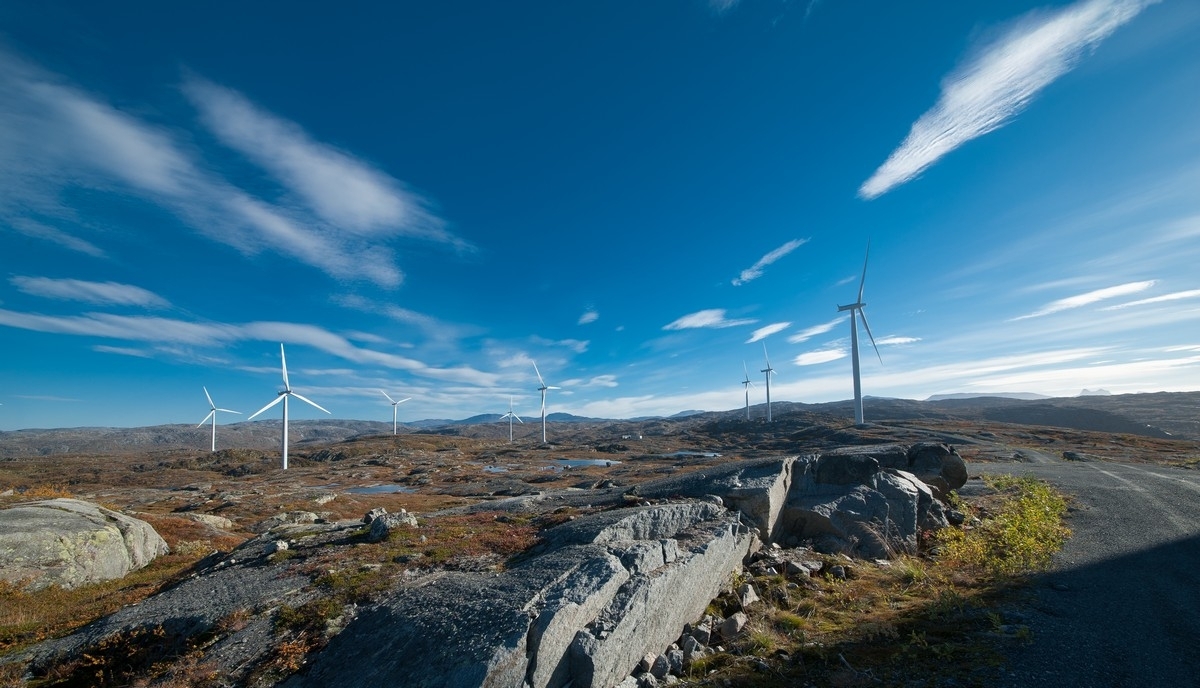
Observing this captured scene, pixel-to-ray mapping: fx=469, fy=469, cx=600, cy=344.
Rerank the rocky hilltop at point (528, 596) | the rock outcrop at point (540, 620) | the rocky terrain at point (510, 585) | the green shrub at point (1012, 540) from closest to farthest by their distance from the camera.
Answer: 1. the rock outcrop at point (540, 620)
2. the rocky hilltop at point (528, 596)
3. the rocky terrain at point (510, 585)
4. the green shrub at point (1012, 540)

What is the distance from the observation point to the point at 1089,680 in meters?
8.91

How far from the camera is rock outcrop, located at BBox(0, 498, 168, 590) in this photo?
17.1 meters

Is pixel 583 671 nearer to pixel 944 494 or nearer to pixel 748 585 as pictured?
pixel 748 585

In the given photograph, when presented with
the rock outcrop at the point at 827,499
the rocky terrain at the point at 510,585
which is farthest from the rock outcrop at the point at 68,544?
the rock outcrop at the point at 827,499

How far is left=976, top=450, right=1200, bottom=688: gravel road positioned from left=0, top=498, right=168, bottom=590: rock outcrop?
1153 inches

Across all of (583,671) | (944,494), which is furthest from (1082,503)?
(583,671)

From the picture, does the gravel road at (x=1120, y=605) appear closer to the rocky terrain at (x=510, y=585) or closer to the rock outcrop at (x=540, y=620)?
the rocky terrain at (x=510, y=585)

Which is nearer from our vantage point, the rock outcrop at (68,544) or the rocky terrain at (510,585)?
the rocky terrain at (510,585)

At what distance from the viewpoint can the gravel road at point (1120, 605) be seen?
920 centimetres

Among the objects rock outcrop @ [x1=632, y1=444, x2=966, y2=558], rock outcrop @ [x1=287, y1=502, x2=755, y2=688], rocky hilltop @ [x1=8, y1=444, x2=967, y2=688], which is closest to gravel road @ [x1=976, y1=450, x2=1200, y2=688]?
rock outcrop @ [x1=632, y1=444, x2=966, y2=558]

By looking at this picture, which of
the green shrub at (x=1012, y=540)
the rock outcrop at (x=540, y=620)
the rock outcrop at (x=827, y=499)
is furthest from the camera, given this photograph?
the rock outcrop at (x=827, y=499)

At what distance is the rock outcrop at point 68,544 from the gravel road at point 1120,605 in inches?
1153

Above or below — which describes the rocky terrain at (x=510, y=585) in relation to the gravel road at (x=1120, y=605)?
above

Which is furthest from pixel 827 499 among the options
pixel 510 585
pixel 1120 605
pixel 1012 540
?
pixel 510 585
